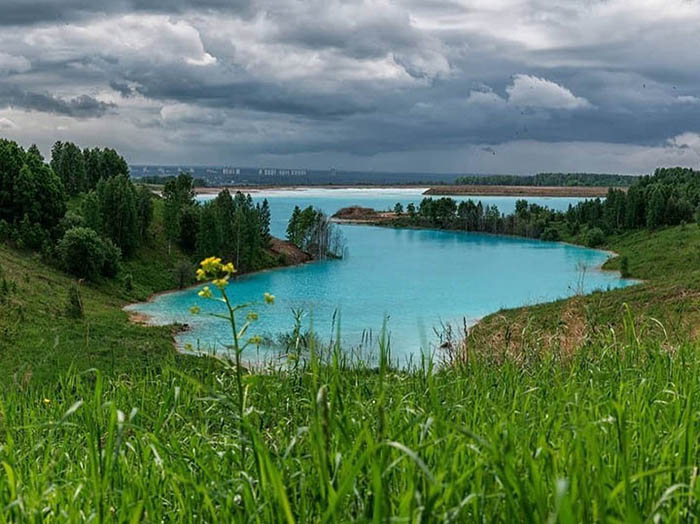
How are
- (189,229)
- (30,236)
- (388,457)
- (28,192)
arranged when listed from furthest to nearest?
(189,229) < (28,192) < (30,236) < (388,457)

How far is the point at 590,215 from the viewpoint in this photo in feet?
→ 335

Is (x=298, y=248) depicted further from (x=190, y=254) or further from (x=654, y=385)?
(x=654, y=385)

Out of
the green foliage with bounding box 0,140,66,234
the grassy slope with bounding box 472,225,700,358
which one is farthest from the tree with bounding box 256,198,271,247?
the grassy slope with bounding box 472,225,700,358

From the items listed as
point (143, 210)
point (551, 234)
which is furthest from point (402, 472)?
point (551, 234)

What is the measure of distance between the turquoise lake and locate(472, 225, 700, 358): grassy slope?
3.34m

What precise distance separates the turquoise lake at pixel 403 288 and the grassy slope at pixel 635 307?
3336mm

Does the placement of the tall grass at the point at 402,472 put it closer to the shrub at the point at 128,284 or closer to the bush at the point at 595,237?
the shrub at the point at 128,284

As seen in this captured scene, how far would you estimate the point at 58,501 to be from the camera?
7.76 feet

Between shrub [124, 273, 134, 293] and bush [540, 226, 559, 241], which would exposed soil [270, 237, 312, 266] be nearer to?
shrub [124, 273, 134, 293]

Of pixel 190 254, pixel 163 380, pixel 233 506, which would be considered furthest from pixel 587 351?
pixel 190 254

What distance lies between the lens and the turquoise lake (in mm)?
41594

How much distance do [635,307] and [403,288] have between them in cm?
3236

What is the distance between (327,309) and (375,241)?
60132mm

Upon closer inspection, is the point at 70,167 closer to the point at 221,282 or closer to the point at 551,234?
the point at 551,234
